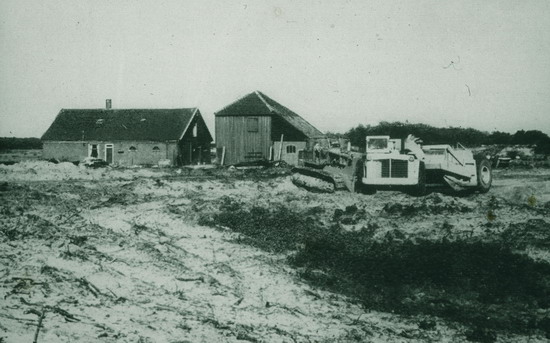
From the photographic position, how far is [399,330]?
6.32 meters

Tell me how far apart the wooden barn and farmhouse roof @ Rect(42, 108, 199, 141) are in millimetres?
3925

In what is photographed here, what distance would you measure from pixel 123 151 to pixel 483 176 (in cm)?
2969

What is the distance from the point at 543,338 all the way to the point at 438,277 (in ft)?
6.98

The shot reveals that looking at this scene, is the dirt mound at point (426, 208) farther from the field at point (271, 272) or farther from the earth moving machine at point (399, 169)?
the earth moving machine at point (399, 169)

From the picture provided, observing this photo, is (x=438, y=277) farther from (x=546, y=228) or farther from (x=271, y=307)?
(x=546, y=228)

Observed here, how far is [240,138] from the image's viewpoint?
36906mm

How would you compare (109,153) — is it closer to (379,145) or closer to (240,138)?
(240,138)

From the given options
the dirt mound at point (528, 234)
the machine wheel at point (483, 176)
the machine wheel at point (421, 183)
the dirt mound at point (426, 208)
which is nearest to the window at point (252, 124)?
the machine wheel at point (483, 176)

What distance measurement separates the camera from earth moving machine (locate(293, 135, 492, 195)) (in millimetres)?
15328

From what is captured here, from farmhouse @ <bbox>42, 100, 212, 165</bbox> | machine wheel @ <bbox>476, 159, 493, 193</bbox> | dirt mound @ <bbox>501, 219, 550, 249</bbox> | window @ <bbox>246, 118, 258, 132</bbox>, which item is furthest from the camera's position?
farmhouse @ <bbox>42, 100, 212, 165</bbox>

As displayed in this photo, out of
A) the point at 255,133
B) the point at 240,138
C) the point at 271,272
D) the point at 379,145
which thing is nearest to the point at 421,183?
the point at 379,145

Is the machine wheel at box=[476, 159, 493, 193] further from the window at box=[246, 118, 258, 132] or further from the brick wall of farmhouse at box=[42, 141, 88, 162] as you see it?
the brick wall of farmhouse at box=[42, 141, 88, 162]

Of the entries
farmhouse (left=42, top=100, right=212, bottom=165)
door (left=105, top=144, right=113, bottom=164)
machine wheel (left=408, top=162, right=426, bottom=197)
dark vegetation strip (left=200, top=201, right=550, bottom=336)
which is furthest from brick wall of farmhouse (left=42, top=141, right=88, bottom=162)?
dark vegetation strip (left=200, top=201, right=550, bottom=336)

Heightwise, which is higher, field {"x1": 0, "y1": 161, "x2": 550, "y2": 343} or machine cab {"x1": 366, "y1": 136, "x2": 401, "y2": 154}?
machine cab {"x1": 366, "y1": 136, "x2": 401, "y2": 154}
